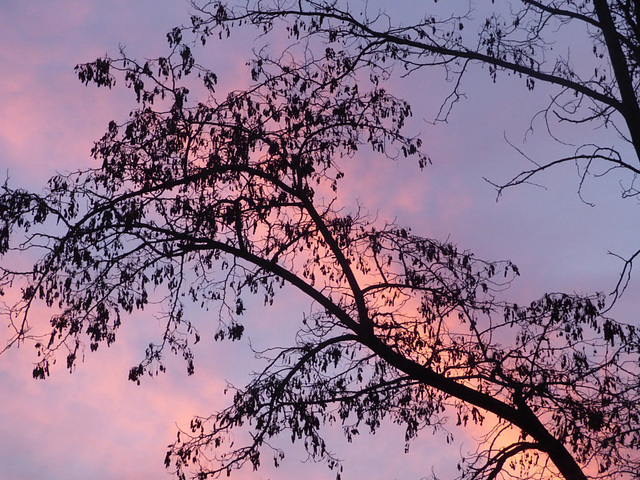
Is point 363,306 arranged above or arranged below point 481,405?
above

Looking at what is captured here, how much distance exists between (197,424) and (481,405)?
12.4ft

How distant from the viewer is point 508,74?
33.3ft

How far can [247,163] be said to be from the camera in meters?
11.4

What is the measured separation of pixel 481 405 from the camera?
34.6 ft

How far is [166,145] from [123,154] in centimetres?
63

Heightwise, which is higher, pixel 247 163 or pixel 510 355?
pixel 247 163

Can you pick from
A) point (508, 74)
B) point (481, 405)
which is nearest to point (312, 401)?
point (481, 405)

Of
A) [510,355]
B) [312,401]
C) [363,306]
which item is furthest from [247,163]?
[510,355]

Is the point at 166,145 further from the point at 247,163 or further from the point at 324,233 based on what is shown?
the point at 324,233

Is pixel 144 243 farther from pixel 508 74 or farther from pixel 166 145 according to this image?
pixel 508 74

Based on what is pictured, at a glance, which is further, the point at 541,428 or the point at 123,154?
the point at 123,154

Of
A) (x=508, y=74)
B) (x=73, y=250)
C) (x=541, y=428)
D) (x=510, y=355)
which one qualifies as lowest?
(x=541, y=428)

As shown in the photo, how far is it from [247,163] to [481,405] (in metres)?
4.67

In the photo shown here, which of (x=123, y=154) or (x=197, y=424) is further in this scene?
(x=123, y=154)
